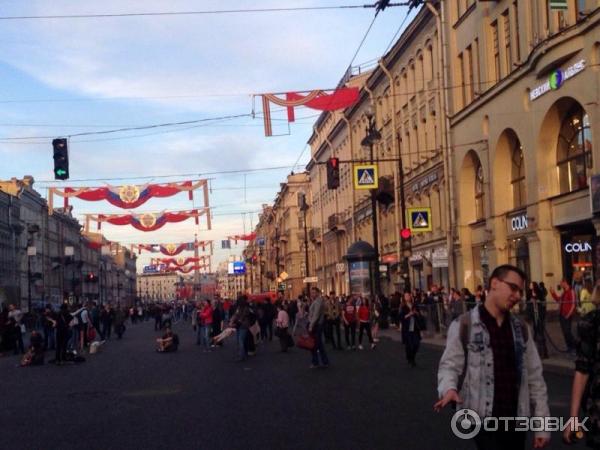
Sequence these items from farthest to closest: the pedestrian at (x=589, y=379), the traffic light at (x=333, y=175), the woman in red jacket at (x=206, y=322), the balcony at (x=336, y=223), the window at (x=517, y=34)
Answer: the balcony at (x=336, y=223) → the traffic light at (x=333, y=175) → the window at (x=517, y=34) → the woman in red jacket at (x=206, y=322) → the pedestrian at (x=589, y=379)

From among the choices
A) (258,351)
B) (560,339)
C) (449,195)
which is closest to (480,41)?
(449,195)

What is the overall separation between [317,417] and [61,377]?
34.1 feet

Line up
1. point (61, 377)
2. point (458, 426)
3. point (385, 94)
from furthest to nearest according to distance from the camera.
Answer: point (385, 94) < point (61, 377) < point (458, 426)

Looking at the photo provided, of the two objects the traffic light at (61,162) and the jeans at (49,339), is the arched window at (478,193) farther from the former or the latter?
the traffic light at (61,162)

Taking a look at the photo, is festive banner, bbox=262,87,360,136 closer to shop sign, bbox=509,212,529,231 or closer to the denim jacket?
shop sign, bbox=509,212,529,231

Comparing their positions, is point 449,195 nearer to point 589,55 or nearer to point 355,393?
point 589,55

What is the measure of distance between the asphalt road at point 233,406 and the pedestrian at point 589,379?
171 inches

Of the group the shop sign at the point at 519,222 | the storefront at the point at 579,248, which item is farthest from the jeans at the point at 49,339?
the storefront at the point at 579,248

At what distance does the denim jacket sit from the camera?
543cm

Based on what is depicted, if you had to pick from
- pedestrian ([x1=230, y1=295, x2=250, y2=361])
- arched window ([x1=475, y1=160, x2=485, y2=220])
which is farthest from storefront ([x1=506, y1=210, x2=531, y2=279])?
pedestrian ([x1=230, y1=295, x2=250, y2=361])

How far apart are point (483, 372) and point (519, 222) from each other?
96.3 feet

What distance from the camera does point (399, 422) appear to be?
11406 millimetres

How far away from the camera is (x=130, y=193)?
37.7 m

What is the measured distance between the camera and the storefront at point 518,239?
33.4 m
